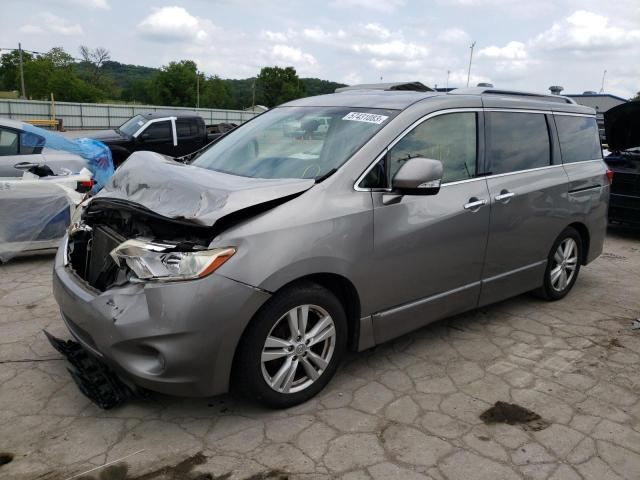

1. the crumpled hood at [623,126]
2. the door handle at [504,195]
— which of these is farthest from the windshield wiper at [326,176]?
the crumpled hood at [623,126]

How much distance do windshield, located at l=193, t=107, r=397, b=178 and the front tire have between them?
0.78 meters

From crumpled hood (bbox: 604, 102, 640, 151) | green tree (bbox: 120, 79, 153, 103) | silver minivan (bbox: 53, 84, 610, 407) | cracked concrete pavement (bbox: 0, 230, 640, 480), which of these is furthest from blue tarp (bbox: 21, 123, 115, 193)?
green tree (bbox: 120, 79, 153, 103)

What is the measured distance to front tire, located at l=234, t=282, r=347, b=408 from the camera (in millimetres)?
2807

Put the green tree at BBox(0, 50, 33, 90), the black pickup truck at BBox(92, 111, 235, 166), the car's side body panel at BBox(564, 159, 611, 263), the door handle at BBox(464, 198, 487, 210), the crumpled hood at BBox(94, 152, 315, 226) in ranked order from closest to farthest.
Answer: the crumpled hood at BBox(94, 152, 315, 226), the door handle at BBox(464, 198, 487, 210), the car's side body panel at BBox(564, 159, 611, 263), the black pickup truck at BBox(92, 111, 235, 166), the green tree at BBox(0, 50, 33, 90)

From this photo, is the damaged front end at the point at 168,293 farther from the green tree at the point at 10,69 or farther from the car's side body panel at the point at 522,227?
the green tree at the point at 10,69

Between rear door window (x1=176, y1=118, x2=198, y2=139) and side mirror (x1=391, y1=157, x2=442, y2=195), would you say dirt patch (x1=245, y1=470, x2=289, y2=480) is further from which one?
rear door window (x1=176, y1=118, x2=198, y2=139)

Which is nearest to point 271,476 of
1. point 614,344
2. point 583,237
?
point 614,344

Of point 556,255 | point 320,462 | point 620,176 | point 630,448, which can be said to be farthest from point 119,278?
point 620,176

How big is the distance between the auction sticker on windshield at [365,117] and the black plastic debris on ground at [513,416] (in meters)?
1.86

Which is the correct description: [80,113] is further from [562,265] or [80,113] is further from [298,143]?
[562,265]

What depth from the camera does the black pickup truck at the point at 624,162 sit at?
7.37 m

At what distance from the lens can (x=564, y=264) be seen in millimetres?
4961

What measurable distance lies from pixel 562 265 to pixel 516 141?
4.47 ft

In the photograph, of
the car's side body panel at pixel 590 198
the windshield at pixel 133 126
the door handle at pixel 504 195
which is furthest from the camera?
the windshield at pixel 133 126
